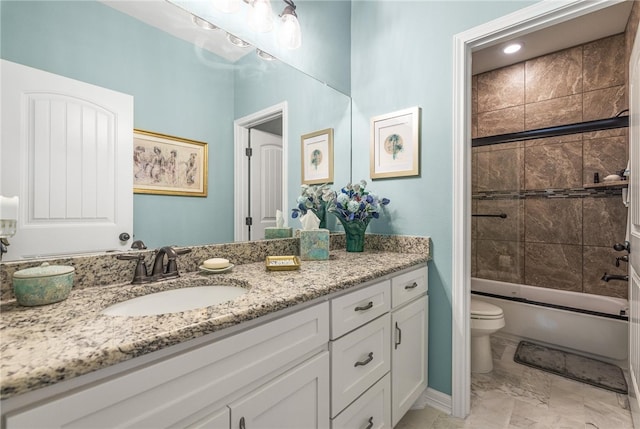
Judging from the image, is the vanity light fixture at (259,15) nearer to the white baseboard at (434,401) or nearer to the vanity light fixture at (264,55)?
the vanity light fixture at (264,55)

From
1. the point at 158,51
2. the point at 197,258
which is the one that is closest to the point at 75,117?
the point at 158,51

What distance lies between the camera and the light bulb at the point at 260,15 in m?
1.42

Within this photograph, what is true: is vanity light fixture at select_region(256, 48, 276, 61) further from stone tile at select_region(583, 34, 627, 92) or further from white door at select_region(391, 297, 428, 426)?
stone tile at select_region(583, 34, 627, 92)

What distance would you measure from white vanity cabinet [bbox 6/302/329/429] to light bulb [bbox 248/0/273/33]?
4.35ft

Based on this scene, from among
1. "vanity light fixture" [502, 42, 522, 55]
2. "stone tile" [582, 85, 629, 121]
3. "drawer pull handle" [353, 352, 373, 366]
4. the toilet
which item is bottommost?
the toilet

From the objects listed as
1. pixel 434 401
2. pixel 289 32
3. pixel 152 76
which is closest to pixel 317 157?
pixel 289 32

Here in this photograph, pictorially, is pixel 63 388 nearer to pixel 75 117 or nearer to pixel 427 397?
pixel 75 117

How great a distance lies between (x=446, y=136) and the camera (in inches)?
63.7

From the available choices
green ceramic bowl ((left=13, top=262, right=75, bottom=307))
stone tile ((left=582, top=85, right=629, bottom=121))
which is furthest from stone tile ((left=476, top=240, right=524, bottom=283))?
green ceramic bowl ((left=13, top=262, right=75, bottom=307))

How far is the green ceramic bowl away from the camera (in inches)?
29.7

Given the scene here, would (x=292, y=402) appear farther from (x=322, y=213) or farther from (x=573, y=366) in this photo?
(x=573, y=366)

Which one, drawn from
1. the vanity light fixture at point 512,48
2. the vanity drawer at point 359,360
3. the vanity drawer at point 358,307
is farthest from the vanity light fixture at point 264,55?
the vanity light fixture at point 512,48

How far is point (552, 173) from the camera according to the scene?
8.93 ft

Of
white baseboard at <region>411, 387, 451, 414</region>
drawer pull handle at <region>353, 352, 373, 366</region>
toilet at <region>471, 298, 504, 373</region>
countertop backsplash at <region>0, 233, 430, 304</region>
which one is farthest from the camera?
toilet at <region>471, 298, 504, 373</region>
